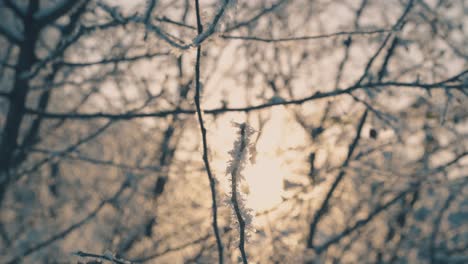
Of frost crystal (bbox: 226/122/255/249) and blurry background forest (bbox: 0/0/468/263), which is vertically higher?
blurry background forest (bbox: 0/0/468/263)

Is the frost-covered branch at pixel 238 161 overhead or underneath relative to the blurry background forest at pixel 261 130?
underneath

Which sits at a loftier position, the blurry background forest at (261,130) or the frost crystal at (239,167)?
the blurry background forest at (261,130)

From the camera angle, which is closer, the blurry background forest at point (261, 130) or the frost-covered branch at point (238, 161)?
the frost-covered branch at point (238, 161)

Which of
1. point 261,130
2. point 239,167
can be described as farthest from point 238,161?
point 261,130

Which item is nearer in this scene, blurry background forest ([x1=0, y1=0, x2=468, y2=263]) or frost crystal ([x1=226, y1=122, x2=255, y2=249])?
frost crystal ([x1=226, y1=122, x2=255, y2=249])

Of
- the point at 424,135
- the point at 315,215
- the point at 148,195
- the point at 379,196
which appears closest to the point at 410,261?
the point at 379,196

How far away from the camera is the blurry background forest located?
1.51 metres

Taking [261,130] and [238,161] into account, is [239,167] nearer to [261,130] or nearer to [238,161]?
[238,161]

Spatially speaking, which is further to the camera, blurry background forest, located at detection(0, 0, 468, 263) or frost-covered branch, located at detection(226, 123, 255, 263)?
blurry background forest, located at detection(0, 0, 468, 263)

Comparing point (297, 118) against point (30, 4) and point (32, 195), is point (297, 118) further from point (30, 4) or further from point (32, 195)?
point (32, 195)

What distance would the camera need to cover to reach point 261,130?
167 centimetres

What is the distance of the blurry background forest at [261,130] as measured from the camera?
1510 mm

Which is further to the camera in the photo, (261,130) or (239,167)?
(261,130)

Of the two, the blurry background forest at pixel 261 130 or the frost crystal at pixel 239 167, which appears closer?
the frost crystal at pixel 239 167
